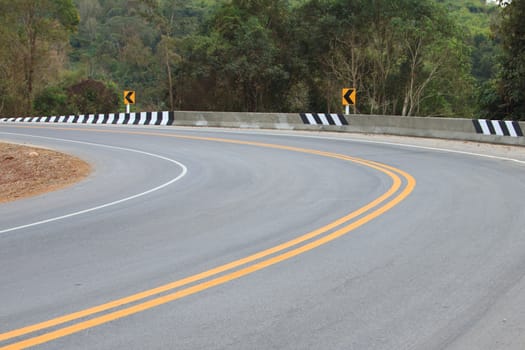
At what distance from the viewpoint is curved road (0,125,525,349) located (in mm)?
5375

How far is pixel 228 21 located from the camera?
200ft

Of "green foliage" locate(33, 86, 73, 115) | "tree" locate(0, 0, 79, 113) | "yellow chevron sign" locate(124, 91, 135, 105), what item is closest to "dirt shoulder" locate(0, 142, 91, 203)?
"yellow chevron sign" locate(124, 91, 135, 105)

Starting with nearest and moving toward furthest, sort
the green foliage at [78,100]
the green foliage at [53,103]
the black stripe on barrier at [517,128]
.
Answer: the black stripe on barrier at [517,128], the green foliage at [53,103], the green foliage at [78,100]

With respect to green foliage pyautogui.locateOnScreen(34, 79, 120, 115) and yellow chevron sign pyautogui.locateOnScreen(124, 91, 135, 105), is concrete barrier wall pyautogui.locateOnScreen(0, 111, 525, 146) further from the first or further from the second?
green foliage pyautogui.locateOnScreen(34, 79, 120, 115)

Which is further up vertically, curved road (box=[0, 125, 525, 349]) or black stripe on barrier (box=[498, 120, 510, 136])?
black stripe on barrier (box=[498, 120, 510, 136])

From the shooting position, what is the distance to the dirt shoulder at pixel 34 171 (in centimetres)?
1499

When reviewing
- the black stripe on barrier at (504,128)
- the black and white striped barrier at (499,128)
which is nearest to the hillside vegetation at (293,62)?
the black and white striped barrier at (499,128)

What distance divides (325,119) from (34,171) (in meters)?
14.9

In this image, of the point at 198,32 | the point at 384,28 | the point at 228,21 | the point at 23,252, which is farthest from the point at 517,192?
the point at 198,32

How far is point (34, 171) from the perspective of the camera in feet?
58.6

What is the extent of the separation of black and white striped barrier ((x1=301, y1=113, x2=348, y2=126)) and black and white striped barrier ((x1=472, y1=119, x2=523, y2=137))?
22.8 ft

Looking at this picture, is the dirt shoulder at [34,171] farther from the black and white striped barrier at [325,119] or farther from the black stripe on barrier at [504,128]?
the black stripe on barrier at [504,128]

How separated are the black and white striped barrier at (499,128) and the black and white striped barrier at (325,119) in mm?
6954

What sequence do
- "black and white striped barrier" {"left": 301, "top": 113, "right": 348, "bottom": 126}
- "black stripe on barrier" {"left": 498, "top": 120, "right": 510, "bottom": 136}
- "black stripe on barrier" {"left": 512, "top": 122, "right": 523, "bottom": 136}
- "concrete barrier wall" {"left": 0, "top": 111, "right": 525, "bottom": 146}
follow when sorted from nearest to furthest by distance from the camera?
1. "black stripe on barrier" {"left": 512, "top": 122, "right": 523, "bottom": 136}
2. "black stripe on barrier" {"left": 498, "top": 120, "right": 510, "bottom": 136}
3. "concrete barrier wall" {"left": 0, "top": 111, "right": 525, "bottom": 146}
4. "black and white striped barrier" {"left": 301, "top": 113, "right": 348, "bottom": 126}
